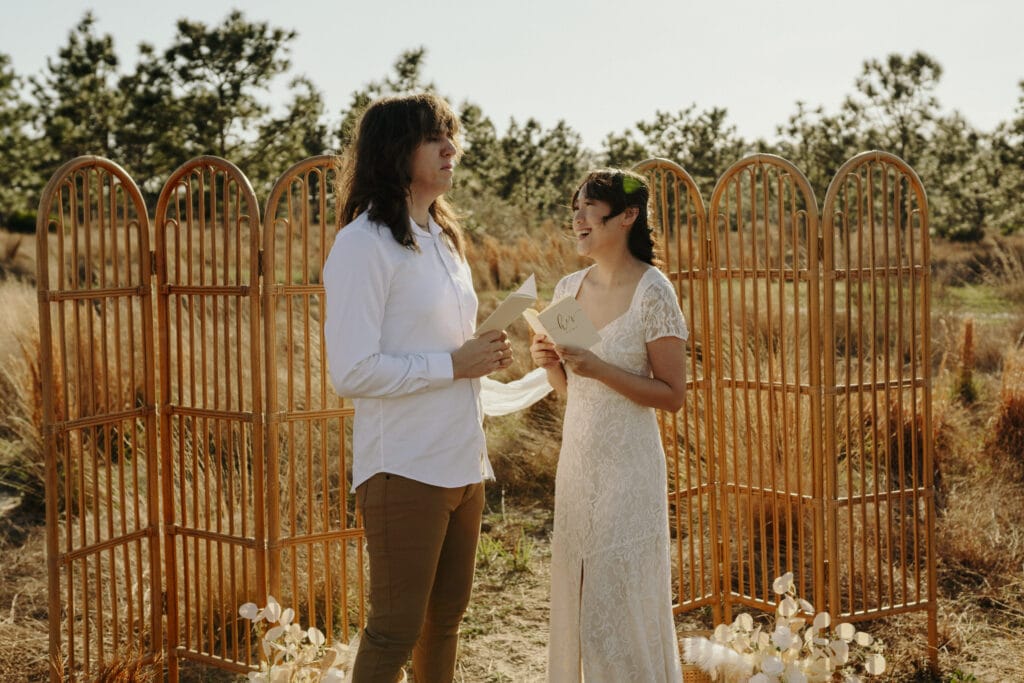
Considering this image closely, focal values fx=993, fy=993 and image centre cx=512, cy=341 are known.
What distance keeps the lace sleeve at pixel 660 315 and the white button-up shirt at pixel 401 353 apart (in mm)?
578

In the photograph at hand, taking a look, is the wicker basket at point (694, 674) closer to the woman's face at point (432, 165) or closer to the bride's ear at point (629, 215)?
the bride's ear at point (629, 215)

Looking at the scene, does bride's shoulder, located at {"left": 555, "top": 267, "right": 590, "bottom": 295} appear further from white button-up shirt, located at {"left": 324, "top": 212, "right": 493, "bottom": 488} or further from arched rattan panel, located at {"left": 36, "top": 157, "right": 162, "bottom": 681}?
arched rattan panel, located at {"left": 36, "top": 157, "right": 162, "bottom": 681}

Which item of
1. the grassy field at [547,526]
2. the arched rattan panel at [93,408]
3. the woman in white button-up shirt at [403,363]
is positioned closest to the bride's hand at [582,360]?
the woman in white button-up shirt at [403,363]

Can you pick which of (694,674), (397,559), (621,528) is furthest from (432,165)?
(694,674)

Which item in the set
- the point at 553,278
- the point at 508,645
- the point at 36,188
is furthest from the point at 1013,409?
the point at 36,188

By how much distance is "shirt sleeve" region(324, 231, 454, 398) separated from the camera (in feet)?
8.04

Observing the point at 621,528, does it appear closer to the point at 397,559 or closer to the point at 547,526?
the point at 397,559

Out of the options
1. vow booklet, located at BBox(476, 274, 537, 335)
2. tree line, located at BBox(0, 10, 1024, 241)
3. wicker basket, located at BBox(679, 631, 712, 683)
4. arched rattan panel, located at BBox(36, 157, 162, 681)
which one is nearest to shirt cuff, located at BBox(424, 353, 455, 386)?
vow booklet, located at BBox(476, 274, 537, 335)

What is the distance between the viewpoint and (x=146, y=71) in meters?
20.7

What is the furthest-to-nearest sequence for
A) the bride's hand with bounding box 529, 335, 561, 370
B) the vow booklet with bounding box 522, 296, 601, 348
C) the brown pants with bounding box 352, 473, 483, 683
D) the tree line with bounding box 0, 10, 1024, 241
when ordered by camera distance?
1. the tree line with bounding box 0, 10, 1024, 241
2. the bride's hand with bounding box 529, 335, 561, 370
3. the vow booklet with bounding box 522, 296, 601, 348
4. the brown pants with bounding box 352, 473, 483, 683

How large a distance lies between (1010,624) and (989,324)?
652 centimetres

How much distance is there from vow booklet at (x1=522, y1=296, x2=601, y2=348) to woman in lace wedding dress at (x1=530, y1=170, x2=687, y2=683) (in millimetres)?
91

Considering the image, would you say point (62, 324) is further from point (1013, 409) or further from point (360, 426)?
point (1013, 409)

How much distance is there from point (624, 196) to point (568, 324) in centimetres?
46
